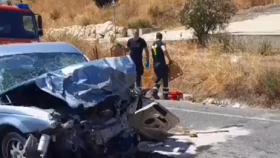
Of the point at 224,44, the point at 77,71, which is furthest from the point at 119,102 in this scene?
the point at 224,44

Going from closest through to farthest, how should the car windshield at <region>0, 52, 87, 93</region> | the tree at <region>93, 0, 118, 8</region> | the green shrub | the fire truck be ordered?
the car windshield at <region>0, 52, 87, 93</region>, the fire truck, the green shrub, the tree at <region>93, 0, 118, 8</region>

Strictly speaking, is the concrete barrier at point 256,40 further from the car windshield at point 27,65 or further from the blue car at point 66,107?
the blue car at point 66,107

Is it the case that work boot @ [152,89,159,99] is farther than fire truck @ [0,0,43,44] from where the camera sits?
Yes

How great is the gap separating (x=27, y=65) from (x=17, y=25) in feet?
16.8

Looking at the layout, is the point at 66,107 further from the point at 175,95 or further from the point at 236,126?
the point at 175,95

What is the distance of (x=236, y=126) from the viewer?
9500 millimetres

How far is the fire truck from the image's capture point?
12.2m

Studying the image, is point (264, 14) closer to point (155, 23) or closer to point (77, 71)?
point (155, 23)

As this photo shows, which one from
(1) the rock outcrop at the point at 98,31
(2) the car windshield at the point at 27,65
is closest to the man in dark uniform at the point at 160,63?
(2) the car windshield at the point at 27,65

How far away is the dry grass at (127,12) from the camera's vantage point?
35.2 m

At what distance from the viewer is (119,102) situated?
697 centimetres

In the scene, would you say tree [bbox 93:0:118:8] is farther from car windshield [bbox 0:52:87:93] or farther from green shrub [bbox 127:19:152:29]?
car windshield [bbox 0:52:87:93]

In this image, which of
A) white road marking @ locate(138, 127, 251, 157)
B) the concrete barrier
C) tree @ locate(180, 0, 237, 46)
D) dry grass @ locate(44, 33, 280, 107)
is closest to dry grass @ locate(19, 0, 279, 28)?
tree @ locate(180, 0, 237, 46)

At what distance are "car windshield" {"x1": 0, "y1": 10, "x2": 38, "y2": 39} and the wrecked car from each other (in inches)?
186
